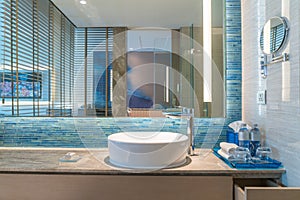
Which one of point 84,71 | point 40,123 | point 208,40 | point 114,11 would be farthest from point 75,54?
point 208,40

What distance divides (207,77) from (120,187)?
1.02m

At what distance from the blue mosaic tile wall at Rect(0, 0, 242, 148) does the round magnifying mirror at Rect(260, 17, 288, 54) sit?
36cm

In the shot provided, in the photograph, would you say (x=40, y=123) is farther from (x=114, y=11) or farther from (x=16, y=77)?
(x=114, y=11)

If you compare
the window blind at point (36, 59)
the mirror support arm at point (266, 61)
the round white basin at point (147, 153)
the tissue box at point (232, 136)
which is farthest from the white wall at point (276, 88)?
the window blind at point (36, 59)

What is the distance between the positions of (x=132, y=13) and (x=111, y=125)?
84 cm

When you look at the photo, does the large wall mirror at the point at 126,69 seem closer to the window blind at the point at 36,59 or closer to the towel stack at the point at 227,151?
the window blind at the point at 36,59

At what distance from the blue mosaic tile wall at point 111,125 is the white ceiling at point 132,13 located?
0.98 feet

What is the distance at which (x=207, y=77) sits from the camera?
1.82 meters

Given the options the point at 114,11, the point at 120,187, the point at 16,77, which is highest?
the point at 114,11

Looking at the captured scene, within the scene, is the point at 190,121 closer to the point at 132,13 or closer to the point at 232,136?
the point at 232,136

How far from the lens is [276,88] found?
52.9 inches

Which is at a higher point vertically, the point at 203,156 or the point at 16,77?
the point at 16,77

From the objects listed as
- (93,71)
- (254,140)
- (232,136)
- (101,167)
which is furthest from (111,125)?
(254,140)

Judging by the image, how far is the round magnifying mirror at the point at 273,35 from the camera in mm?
1280
